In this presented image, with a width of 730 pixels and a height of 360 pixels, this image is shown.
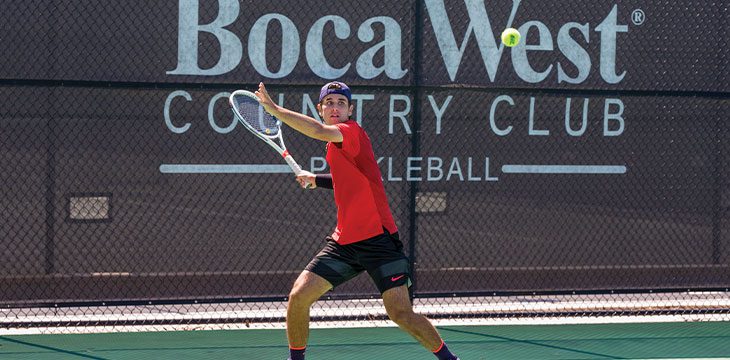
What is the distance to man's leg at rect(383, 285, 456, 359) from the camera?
584 centimetres

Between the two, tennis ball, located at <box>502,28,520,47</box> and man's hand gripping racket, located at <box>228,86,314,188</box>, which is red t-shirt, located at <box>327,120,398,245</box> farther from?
tennis ball, located at <box>502,28,520,47</box>

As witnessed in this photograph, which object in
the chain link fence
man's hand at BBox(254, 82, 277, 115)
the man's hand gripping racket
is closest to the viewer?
man's hand at BBox(254, 82, 277, 115)

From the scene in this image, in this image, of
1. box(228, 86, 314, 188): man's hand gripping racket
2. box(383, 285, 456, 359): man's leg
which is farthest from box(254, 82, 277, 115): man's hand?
box(383, 285, 456, 359): man's leg

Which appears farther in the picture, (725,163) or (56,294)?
(725,163)

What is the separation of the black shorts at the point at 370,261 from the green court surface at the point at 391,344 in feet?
3.88

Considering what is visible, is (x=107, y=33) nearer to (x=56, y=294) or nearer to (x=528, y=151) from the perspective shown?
(x=56, y=294)

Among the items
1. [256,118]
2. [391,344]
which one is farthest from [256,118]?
[391,344]

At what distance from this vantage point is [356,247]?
5.98m

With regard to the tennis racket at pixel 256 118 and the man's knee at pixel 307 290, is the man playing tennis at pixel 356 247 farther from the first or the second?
the tennis racket at pixel 256 118

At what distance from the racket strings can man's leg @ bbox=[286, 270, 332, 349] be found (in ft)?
3.25

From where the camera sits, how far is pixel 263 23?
8352 millimetres

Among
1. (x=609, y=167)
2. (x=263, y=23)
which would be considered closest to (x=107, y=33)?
(x=263, y=23)

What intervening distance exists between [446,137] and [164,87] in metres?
2.21

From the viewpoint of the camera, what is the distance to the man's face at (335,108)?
Answer: 589 centimetres
